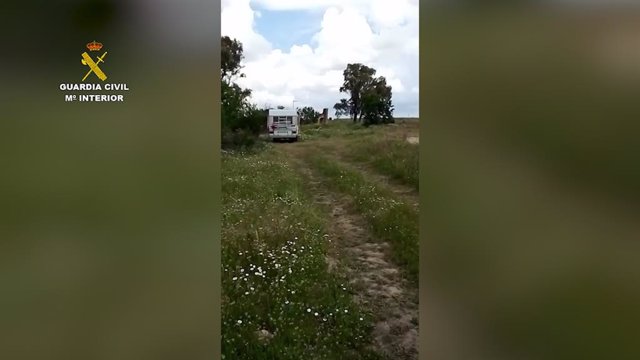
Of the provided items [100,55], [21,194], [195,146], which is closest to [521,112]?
[195,146]

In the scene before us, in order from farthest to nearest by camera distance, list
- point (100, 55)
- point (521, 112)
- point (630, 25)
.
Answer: point (100, 55) < point (521, 112) < point (630, 25)

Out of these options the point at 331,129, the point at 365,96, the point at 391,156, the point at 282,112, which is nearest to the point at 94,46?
the point at 282,112

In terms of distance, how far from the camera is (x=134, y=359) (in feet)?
9.52

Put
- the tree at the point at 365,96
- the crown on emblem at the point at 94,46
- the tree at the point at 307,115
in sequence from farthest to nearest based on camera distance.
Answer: the tree at the point at 307,115 → the tree at the point at 365,96 → the crown on emblem at the point at 94,46

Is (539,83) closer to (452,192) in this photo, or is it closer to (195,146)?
(452,192)

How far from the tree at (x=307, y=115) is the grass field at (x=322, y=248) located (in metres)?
0.05

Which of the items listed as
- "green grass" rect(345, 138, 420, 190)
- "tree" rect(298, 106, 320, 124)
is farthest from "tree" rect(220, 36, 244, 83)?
"green grass" rect(345, 138, 420, 190)

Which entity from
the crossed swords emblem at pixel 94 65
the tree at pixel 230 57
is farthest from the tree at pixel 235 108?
the crossed swords emblem at pixel 94 65

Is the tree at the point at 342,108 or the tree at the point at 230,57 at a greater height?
the tree at the point at 230,57

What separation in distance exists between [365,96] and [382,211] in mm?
774

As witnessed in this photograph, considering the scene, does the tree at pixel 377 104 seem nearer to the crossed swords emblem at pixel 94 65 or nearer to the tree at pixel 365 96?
the tree at pixel 365 96

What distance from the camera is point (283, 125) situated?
10.9ft

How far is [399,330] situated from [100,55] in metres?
2.49

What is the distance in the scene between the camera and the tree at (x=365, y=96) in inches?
122
